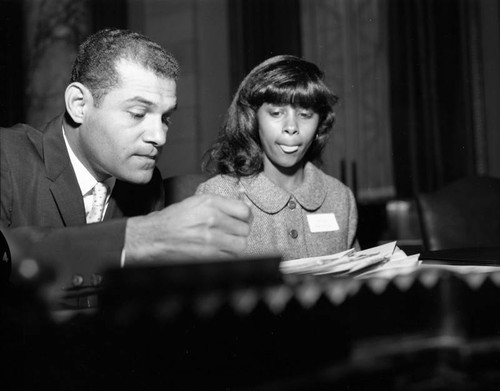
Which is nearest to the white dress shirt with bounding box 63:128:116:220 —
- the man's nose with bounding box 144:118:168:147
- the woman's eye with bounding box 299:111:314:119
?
the man's nose with bounding box 144:118:168:147

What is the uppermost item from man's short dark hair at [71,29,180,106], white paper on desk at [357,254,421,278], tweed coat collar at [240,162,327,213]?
man's short dark hair at [71,29,180,106]

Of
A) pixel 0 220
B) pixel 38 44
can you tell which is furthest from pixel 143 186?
pixel 38 44

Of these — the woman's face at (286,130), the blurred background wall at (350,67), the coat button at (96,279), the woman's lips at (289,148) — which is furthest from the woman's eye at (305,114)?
the blurred background wall at (350,67)

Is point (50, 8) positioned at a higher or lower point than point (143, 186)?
higher

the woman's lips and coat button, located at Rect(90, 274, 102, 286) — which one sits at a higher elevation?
the woman's lips

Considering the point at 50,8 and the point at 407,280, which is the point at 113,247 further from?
the point at 50,8

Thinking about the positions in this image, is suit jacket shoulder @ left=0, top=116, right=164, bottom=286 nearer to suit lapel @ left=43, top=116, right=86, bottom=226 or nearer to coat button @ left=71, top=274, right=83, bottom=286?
suit lapel @ left=43, top=116, right=86, bottom=226

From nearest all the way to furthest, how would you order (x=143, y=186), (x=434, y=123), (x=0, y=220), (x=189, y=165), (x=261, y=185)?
(x=0, y=220) → (x=143, y=186) → (x=261, y=185) → (x=434, y=123) → (x=189, y=165)

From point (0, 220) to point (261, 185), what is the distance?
1005mm

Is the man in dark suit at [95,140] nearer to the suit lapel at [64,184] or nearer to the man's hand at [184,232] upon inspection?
the suit lapel at [64,184]

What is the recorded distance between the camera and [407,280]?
0.95 m

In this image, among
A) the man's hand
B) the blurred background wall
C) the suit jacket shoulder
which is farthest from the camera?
the blurred background wall

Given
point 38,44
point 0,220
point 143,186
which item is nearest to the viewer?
point 0,220

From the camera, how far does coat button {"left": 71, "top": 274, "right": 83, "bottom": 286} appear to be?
2.79 feet
